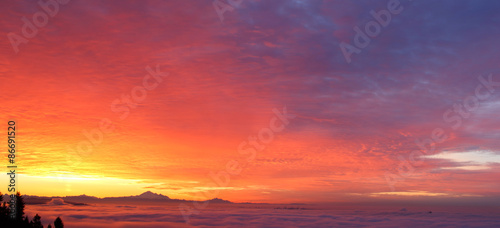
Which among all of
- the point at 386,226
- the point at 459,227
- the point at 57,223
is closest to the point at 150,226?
the point at 57,223

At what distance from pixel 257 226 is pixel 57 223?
83.4m

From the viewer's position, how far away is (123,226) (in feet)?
486

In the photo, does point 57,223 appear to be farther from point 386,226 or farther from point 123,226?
point 386,226

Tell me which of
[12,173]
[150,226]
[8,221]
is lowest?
[150,226]

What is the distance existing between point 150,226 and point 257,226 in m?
45.0

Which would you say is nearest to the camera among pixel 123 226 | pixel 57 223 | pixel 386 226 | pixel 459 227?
pixel 57 223

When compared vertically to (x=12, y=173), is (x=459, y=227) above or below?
below

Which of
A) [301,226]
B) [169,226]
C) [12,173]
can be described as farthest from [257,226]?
[12,173]

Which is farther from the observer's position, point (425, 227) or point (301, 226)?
point (301, 226)

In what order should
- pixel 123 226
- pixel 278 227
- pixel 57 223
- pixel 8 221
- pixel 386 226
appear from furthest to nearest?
1. pixel 123 226
2. pixel 278 227
3. pixel 386 226
4. pixel 8 221
5. pixel 57 223

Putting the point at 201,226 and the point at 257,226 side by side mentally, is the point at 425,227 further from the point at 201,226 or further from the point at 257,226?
the point at 201,226

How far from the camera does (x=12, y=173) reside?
32.8 meters

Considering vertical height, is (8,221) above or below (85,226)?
above

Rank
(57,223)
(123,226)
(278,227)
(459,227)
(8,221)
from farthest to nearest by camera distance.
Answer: (123,226) < (278,227) < (459,227) < (8,221) < (57,223)
